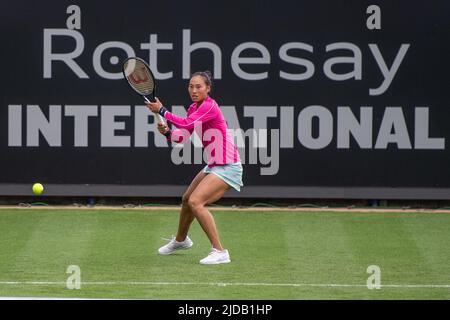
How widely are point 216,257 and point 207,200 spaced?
530 mm

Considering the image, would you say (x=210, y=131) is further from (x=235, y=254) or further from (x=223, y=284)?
(x=223, y=284)

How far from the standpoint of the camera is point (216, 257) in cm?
1067

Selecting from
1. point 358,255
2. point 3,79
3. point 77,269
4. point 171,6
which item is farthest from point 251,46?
point 77,269

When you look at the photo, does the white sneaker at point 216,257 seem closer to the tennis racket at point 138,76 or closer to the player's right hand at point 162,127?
the player's right hand at point 162,127

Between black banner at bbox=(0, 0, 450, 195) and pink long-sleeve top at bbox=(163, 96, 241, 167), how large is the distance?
11.7ft

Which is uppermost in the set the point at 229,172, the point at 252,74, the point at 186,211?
the point at 252,74

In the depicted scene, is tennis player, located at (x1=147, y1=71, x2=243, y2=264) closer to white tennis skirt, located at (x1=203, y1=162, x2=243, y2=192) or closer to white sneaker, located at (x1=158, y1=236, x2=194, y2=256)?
white tennis skirt, located at (x1=203, y1=162, x2=243, y2=192)

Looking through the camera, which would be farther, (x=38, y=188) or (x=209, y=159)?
(x=38, y=188)

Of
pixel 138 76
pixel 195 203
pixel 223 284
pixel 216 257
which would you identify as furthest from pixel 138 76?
pixel 223 284

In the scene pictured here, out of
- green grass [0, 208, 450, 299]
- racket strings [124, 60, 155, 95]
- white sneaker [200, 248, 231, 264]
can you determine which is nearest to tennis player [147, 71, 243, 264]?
white sneaker [200, 248, 231, 264]

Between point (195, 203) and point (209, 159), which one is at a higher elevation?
point (209, 159)

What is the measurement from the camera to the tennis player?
35.0 feet

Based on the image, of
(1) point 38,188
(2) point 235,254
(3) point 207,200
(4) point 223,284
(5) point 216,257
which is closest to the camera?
(4) point 223,284
